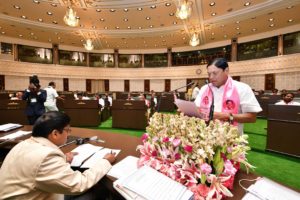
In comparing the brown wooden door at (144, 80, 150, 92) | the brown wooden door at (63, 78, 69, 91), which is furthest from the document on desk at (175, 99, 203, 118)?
the brown wooden door at (63, 78, 69, 91)

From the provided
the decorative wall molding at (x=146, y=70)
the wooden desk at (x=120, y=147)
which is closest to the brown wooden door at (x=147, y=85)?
the decorative wall molding at (x=146, y=70)

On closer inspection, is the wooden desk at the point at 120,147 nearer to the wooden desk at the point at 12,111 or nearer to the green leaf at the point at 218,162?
the green leaf at the point at 218,162

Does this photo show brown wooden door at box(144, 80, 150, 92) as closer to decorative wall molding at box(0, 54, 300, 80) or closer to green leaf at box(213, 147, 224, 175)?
decorative wall molding at box(0, 54, 300, 80)

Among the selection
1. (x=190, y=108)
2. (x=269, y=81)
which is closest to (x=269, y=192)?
(x=190, y=108)

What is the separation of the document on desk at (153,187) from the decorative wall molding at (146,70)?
567 inches

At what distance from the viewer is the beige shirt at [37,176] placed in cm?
95

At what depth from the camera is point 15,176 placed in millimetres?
990

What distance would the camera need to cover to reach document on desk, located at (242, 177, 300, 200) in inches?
33.4

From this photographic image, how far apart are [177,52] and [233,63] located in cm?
530

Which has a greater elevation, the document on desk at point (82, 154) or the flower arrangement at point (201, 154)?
the flower arrangement at point (201, 154)

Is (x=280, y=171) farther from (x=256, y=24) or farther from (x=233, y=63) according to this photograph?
(x=233, y=63)

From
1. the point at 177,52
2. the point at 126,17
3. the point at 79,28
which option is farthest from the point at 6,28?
the point at 177,52

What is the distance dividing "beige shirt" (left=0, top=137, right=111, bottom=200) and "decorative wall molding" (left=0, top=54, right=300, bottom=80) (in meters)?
14.7

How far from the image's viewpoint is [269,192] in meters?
0.89
